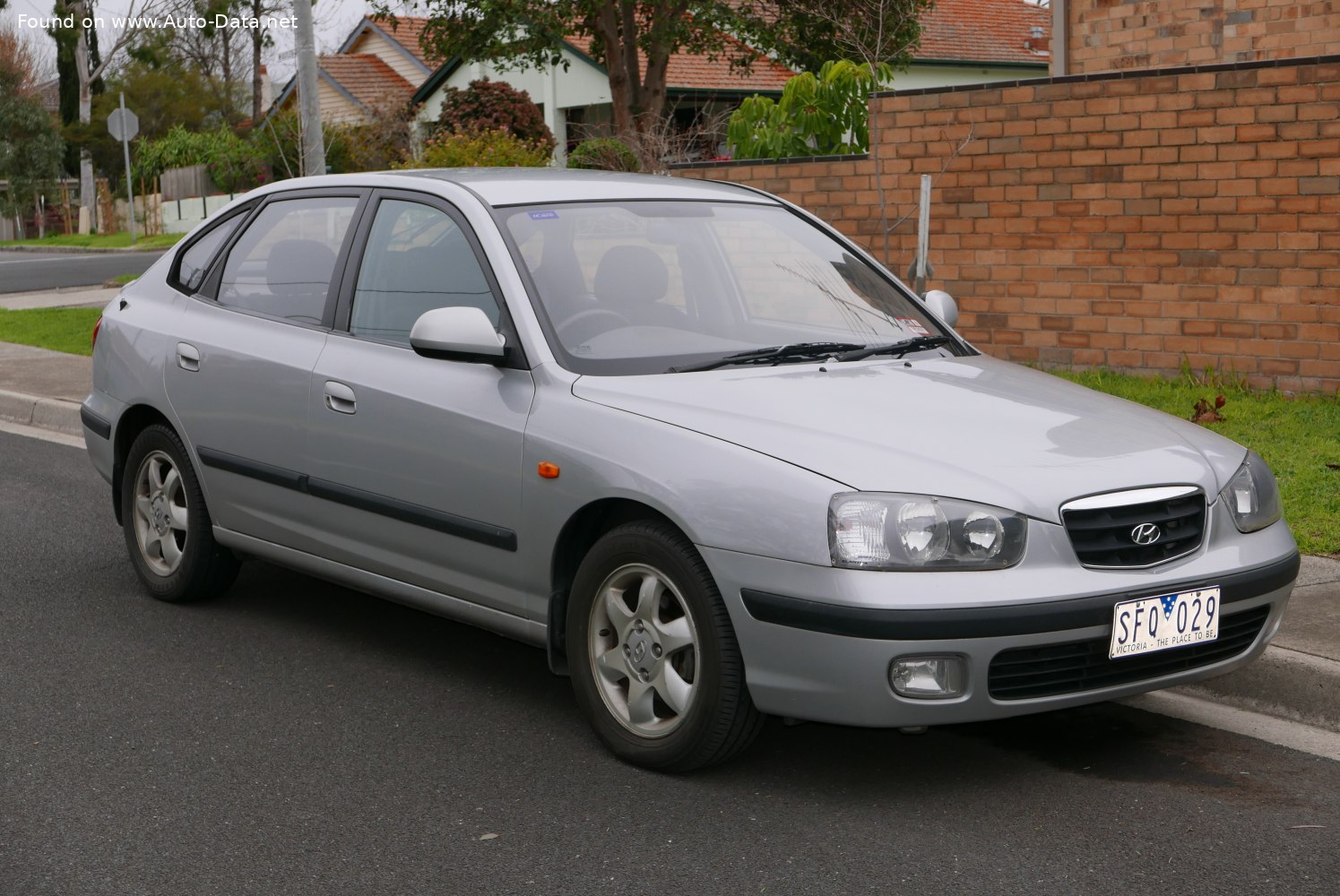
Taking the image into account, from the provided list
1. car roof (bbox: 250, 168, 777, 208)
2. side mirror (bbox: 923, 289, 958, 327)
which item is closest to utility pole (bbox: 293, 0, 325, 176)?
car roof (bbox: 250, 168, 777, 208)

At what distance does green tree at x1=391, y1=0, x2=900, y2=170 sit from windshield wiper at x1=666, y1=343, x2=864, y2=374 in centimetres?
1830

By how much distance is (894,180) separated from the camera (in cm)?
1147

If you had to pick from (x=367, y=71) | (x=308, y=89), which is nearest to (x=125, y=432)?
(x=308, y=89)

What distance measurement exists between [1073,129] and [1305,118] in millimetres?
1473

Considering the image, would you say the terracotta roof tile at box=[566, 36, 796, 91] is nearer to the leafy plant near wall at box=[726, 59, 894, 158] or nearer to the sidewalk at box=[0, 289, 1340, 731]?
the leafy plant near wall at box=[726, 59, 894, 158]

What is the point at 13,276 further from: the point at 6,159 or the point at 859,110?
the point at 6,159

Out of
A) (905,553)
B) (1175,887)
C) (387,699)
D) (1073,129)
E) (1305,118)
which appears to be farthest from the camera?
(1073,129)

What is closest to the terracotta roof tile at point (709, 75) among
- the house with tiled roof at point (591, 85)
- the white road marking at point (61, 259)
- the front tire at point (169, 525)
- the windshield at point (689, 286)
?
the house with tiled roof at point (591, 85)

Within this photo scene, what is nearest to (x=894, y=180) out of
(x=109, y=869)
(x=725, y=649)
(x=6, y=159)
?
(x=725, y=649)

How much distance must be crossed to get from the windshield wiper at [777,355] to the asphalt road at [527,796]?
1.07 m

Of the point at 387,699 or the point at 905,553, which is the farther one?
the point at 387,699

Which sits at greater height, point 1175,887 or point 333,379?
point 333,379

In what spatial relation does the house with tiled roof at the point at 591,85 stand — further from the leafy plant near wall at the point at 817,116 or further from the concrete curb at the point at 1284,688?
the concrete curb at the point at 1284,688

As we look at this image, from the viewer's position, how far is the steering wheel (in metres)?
4.73
